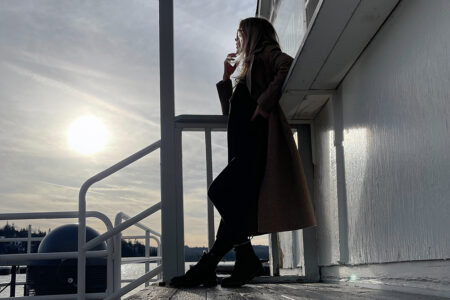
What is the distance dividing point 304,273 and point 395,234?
1149 mm

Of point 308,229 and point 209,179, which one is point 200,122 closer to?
point 209,179

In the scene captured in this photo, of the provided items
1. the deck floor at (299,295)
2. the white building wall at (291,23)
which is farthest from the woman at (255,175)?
the white building wall at (291,23)

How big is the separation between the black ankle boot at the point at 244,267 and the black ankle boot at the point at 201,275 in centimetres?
10

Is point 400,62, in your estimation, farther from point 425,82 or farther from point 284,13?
point 284,13

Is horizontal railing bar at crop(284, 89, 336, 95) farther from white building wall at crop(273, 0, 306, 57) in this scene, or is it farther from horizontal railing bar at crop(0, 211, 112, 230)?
horizontal railing bar at crop(0, 211, 112, 230)

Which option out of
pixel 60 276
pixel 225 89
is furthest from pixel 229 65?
pixel 60 276

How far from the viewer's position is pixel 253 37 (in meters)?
2.32

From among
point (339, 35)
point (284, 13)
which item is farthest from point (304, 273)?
point (284, 13)

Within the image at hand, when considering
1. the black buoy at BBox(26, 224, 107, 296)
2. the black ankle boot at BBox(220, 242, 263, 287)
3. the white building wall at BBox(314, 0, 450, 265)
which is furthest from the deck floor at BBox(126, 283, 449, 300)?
the black buoy at BBox(26, 224, 107, 296)

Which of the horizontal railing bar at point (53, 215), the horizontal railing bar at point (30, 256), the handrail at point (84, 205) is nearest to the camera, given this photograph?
the handrail at point (84, 205)

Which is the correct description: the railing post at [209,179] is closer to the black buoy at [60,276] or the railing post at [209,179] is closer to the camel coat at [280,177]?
the camel coat at [280,177]

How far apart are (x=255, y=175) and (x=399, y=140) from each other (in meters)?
0.80

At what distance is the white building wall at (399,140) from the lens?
4.06 ft

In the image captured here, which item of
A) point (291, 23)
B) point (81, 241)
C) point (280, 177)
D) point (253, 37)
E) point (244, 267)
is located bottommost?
point (244, 267)
